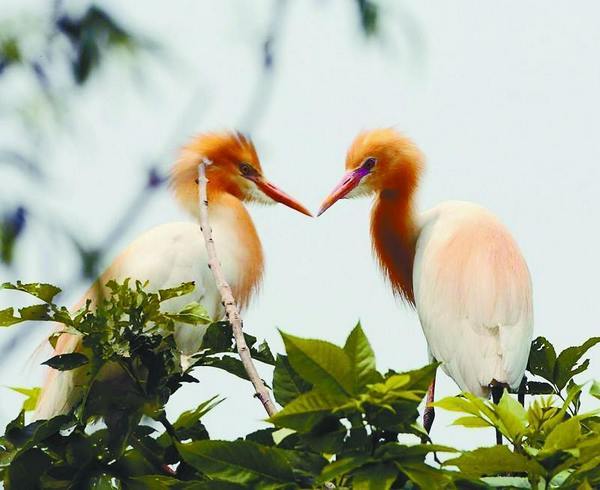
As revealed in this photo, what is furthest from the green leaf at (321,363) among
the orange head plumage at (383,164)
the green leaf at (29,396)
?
the orange head plumage at (383,164)

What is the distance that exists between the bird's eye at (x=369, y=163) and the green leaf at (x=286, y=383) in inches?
109

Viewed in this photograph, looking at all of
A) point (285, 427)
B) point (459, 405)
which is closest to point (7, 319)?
point (285, 427)

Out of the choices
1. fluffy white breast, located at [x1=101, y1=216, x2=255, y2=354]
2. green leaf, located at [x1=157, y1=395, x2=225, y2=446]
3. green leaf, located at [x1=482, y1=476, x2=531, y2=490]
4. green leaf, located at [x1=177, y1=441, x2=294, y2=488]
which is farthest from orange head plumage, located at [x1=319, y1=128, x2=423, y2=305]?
green leaf, located at [x1=177, y1=441, x2=294, y2=488]

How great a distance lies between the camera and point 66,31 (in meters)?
1.09

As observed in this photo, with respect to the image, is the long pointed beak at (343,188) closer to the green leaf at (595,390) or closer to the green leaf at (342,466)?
the green leaf at (595,390)

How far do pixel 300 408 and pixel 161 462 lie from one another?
2.08 feet

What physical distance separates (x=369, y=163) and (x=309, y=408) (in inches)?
121

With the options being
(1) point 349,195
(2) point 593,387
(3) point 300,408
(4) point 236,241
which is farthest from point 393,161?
(3) point 300,408

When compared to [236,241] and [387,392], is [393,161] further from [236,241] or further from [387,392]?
[387,392]

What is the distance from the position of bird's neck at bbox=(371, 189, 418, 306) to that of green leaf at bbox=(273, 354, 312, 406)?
2.75 metres

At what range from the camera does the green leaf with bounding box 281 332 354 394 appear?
4.95 feet

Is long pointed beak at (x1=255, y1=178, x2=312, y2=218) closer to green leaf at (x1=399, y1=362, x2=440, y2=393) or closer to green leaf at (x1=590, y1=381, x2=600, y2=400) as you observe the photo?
green leaf at (x1=590, y1=381, x2=600, y2=400)

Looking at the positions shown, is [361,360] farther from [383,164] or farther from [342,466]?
[383,164]

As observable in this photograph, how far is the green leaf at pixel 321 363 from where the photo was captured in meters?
1.51
